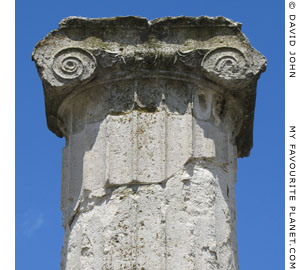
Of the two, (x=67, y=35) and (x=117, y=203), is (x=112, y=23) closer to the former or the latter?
(x=67, y=35)

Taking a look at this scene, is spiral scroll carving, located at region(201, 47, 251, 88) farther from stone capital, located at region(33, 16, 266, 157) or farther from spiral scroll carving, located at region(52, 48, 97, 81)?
spiral scroll carving, located at region(52, 48, 97, 81)

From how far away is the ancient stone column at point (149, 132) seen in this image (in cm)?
892

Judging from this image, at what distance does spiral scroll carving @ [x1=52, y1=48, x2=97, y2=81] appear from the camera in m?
9.75

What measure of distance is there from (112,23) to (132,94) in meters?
0.72

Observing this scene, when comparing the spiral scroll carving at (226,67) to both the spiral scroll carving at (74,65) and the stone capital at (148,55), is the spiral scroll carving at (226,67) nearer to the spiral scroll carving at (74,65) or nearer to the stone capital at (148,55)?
the stone capital at (148,55)

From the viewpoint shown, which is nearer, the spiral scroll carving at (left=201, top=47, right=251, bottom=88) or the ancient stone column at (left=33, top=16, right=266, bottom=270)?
the ancient stone column at (left=33, top=16, right=266, bottom=270)

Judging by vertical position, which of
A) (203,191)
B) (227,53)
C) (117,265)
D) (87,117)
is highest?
(227,53)

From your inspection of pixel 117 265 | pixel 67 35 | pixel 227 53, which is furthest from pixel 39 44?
pixel 117 265

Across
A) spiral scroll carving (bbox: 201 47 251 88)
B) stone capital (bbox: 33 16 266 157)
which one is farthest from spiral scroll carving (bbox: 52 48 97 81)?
spiral scroll carving (bbox: 201 47 251 88)

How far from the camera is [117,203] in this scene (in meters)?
9.09

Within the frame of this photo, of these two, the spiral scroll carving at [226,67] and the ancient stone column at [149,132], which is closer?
the ancient stone column at [149,132]

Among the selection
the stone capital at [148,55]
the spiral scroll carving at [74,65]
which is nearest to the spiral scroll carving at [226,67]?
the stone capital at [148,55]

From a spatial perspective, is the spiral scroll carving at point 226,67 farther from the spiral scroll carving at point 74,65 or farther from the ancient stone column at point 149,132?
the spiral scroll carving at point 74,65

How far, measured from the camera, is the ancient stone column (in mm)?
8922
